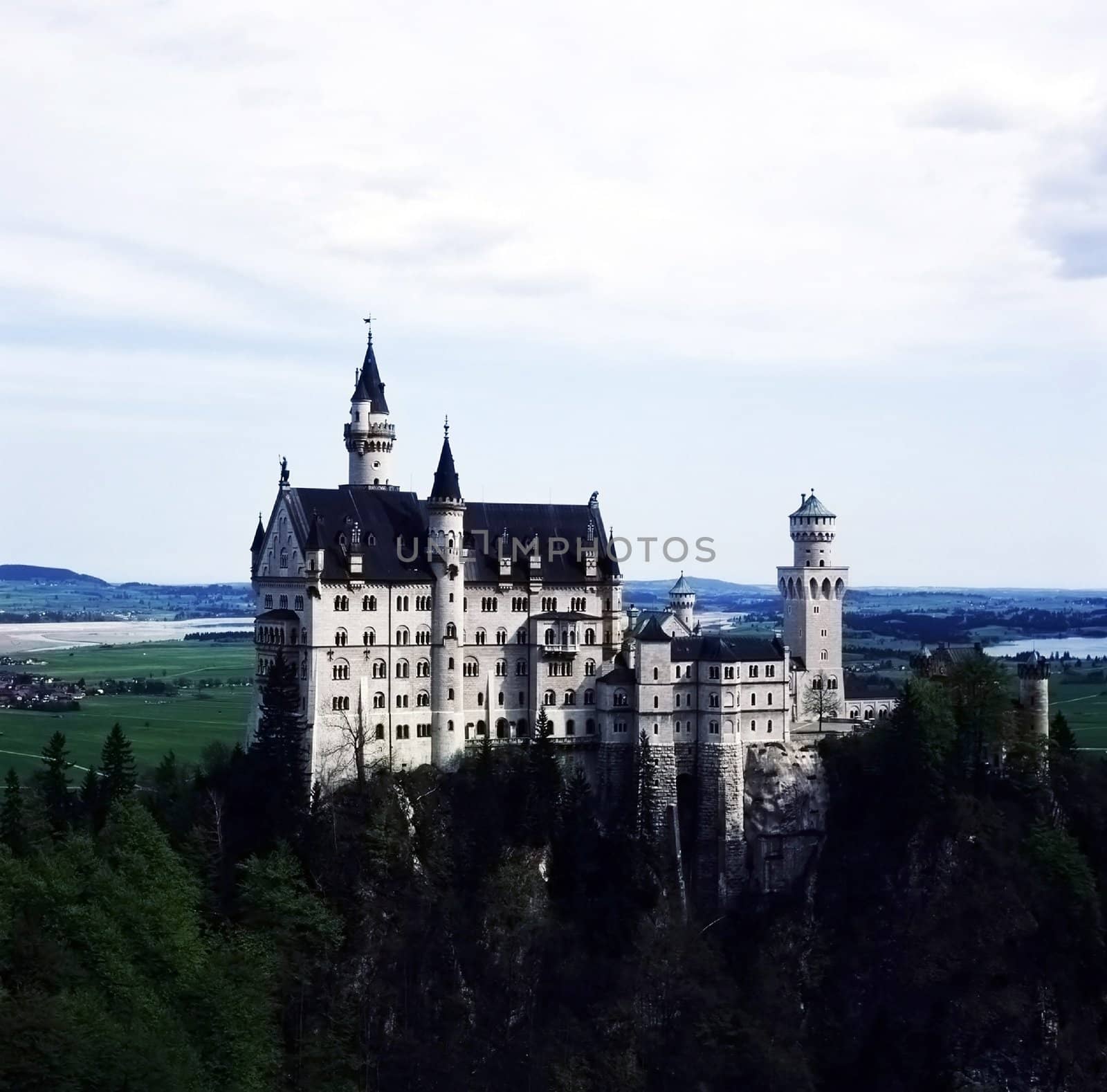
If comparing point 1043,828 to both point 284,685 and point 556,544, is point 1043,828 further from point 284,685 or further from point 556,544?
point 284,685

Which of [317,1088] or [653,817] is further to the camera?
[653,817]

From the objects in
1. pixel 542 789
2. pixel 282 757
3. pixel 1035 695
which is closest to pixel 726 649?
pixel 542 789

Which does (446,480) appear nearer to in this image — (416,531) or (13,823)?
(416,531)

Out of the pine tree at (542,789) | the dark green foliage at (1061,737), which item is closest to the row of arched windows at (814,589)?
the dark green foliage at (1061,737)

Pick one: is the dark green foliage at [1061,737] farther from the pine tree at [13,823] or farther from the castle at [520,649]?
the pine tree at [13,823]

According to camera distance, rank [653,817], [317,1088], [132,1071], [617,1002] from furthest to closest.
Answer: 1. [653,817]
2. [617,1002]
3. [317,1088]
4. [132,1071]

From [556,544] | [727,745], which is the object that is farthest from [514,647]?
[727,745]
